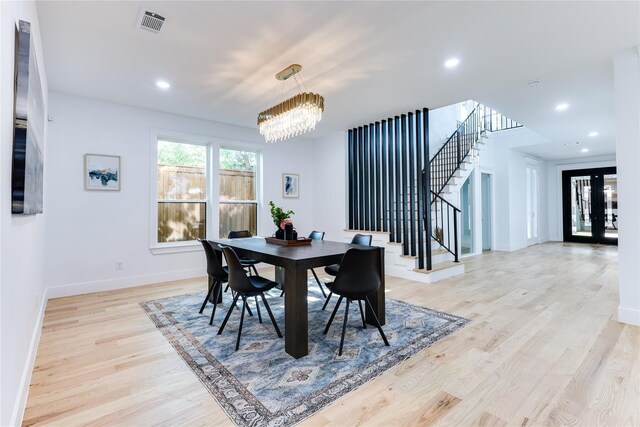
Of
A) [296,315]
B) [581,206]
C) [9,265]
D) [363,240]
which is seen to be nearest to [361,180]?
[363,240]

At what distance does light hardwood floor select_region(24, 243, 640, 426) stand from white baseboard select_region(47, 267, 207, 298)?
0.45 metres

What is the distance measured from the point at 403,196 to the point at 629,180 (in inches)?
106

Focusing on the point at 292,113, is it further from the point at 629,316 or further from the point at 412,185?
the point at 629,316

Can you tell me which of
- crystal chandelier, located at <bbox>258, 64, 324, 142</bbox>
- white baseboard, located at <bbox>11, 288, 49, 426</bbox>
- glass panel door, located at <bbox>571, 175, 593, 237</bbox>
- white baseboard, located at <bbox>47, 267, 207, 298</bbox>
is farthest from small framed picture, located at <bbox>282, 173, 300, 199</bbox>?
glass panel door, located at <bbox>571, 175, 593, 237</bbox>

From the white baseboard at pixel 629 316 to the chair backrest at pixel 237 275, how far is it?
3563 millimetres

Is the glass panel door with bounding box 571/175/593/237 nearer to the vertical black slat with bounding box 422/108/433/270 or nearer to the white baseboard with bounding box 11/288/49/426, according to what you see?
the vertical black slat with bounding box 422/108/433/270

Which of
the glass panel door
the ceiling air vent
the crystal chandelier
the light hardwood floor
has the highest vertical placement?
the ceiling air vent

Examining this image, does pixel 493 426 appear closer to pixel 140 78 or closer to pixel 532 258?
pixel 140 78

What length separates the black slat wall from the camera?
193 inches

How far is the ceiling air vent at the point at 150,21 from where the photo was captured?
2471 mm

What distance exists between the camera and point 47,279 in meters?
3.97

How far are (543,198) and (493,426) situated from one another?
10.5m

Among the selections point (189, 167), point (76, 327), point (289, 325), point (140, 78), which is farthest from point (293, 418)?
point (189, 167)

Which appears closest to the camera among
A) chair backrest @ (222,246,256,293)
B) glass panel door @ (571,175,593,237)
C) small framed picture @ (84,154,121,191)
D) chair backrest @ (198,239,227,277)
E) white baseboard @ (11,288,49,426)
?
white baseboard @ (11,288,49,426)
